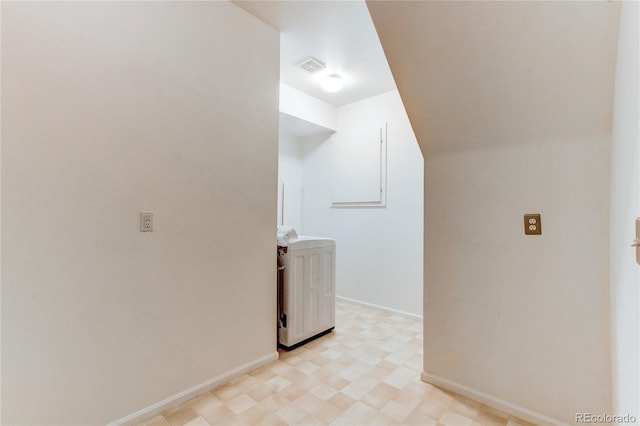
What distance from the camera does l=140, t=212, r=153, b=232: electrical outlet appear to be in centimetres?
160

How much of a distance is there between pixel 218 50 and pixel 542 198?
2.08 m

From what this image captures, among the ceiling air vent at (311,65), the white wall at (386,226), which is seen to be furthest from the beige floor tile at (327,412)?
the ceiling air vent at (311,65)

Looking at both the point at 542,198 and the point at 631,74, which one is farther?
the point at 542,198

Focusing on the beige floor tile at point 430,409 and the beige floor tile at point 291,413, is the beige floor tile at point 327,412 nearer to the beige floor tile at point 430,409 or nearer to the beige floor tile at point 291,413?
the beige floor tile at point 291,413

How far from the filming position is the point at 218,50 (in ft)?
6.35

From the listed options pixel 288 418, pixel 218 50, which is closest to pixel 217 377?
pixel 288 418

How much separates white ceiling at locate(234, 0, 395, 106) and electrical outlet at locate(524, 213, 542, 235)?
1674 millimetres

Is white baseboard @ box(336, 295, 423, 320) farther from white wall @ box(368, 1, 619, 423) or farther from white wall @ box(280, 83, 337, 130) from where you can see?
white wall @ box(280, 83, 337, 130)

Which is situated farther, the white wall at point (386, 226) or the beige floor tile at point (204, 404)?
the white wall at point (386, 226)

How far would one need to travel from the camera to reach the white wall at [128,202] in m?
1.28

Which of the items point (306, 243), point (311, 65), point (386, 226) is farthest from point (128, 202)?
point (386, 226)

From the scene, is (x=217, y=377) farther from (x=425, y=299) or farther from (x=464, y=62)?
(x=464, y=62)

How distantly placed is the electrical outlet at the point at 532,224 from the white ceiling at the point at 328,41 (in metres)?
1.67

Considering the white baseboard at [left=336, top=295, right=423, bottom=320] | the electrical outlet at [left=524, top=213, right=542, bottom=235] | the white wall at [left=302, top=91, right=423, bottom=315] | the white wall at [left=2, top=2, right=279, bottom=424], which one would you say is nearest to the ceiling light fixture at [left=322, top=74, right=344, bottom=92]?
the white wall at [left=302, top=91, right=423, bottom=315]
